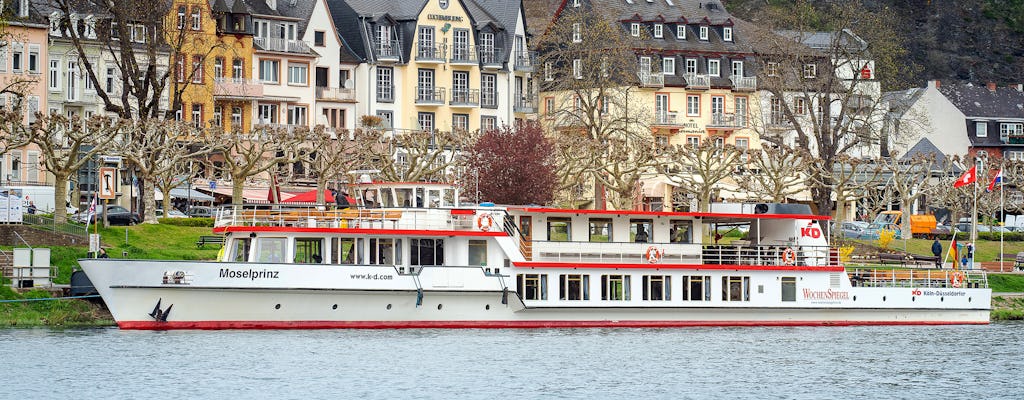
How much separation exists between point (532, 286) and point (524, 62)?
4504 centimetres

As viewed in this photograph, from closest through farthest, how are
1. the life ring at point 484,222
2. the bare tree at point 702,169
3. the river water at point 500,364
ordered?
the river water at point 500,364
the life ring at point 484,222
the bare tree at point 702,169

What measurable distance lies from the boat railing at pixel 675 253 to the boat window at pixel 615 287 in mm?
487

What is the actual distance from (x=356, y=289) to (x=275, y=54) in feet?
136

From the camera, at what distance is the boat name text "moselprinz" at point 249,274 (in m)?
47.9

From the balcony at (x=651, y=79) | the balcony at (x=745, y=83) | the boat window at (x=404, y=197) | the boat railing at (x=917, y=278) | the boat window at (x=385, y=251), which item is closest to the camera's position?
the boat window at (x=385, y=251)

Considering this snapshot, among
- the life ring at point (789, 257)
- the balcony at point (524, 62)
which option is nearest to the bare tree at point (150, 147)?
the life ring at point (789, 257)

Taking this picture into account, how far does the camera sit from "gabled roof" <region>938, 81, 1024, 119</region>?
115562 mm

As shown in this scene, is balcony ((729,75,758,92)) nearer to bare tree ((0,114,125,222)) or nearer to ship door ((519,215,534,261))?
bare tree ((0,114,125,222))

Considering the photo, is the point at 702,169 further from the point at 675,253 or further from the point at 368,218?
the point at 368,218

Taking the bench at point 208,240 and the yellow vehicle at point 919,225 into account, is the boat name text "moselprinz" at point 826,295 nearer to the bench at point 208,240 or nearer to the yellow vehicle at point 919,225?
the bench at point 208,240

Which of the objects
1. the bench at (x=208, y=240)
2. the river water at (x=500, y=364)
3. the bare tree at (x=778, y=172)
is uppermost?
the bare tree at (x=778, y=172)

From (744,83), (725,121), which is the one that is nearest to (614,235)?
(725,121)

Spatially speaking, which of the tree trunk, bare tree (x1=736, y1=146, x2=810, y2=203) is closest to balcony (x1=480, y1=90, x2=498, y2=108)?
bare tree (x1=736, y1=146, x2=810, y2=203)

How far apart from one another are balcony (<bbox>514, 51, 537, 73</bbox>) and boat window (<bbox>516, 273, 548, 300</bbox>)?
44.5m
